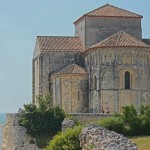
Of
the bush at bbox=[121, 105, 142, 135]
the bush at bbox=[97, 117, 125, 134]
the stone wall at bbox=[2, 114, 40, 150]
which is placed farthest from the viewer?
the stone wall at bbox=[2, 114, 40, 150]

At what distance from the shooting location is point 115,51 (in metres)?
41.2

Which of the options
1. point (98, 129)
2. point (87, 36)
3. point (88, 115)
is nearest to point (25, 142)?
point (88, 115)

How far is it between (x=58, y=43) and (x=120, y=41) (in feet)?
21.8

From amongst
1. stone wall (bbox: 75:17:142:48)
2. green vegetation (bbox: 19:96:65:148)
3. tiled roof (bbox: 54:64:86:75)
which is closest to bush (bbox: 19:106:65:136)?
green vegetation (bbox: 19:96:65:148)

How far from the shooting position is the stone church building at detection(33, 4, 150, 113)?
4112 centimetres

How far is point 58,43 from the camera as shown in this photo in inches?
1810

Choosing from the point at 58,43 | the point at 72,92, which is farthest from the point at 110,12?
the point at 72,92

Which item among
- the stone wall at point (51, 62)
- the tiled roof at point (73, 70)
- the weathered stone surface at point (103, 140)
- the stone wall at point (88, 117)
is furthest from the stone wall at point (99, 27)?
the weathered stone surface at point (103, 140)

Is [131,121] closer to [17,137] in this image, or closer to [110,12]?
[17,137]

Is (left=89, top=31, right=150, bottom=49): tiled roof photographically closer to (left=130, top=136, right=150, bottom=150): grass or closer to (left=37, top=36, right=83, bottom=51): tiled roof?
(left=37, top=36, right=83, bottom=51): tiled roof

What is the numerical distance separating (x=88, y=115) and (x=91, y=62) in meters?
6.81

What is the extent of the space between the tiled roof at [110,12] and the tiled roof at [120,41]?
3459 mm

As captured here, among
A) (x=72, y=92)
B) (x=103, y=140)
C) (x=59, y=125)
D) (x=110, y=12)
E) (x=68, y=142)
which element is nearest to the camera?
(x=103, y=140)

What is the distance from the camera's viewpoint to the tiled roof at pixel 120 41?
41250mm
